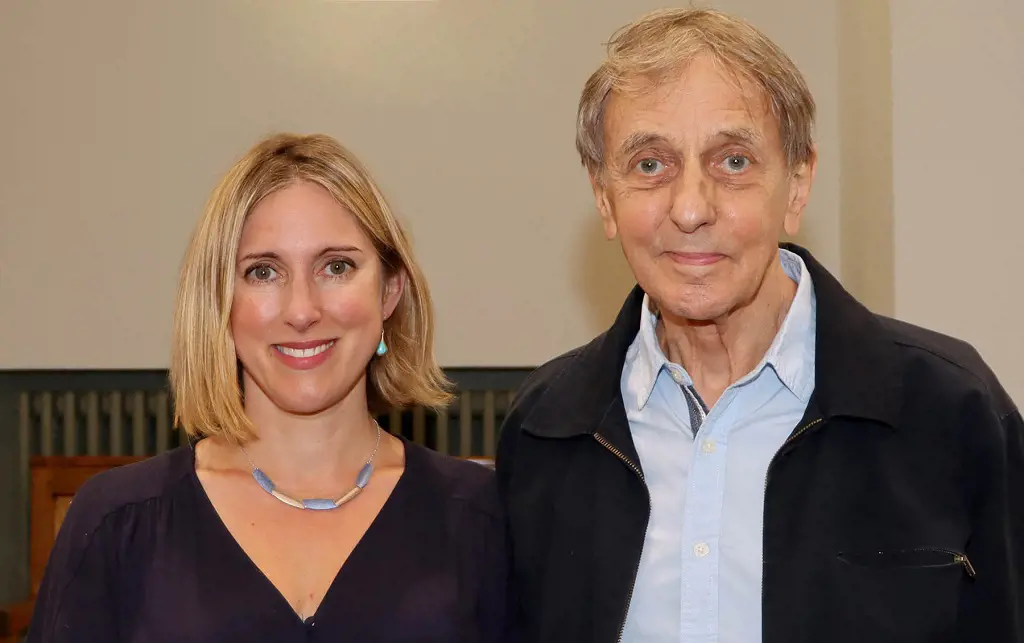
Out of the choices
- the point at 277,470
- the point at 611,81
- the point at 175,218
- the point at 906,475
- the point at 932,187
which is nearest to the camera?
the point at 906,475

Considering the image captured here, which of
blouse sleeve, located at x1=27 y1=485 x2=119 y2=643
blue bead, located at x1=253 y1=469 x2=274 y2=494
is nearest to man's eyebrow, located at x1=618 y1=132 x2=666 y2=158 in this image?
blue bead, located at x1=253 y1=469 x2=274 y2=494

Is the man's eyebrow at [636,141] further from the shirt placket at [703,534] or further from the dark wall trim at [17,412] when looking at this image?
the dark wall trim at [17,412]

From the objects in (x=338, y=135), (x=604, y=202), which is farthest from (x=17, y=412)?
(x=604, y=202)

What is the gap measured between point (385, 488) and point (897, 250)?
6.15 feet

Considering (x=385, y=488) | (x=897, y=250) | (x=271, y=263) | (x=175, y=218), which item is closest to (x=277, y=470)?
(x=385, y=488)

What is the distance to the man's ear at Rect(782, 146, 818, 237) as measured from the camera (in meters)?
1.89

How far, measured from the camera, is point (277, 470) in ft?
6.68

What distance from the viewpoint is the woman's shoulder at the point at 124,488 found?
189 cm

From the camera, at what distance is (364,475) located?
2061 millimetres

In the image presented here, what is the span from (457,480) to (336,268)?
1.51ft

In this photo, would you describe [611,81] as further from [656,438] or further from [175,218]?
[175,218]

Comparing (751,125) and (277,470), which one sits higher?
(751,125)

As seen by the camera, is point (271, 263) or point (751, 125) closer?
point (751, 125)

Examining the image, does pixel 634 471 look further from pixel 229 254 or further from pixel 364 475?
pixel 229 254
